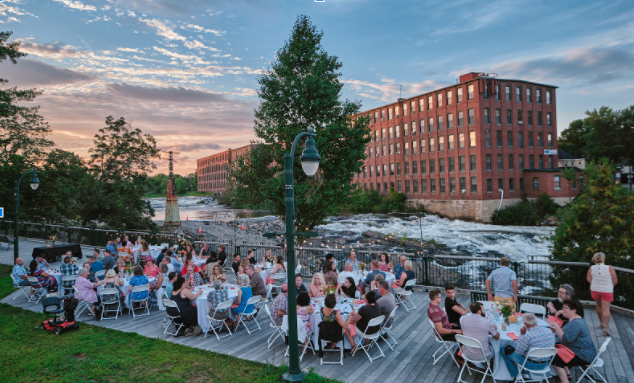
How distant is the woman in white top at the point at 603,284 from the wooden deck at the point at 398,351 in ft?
1.80

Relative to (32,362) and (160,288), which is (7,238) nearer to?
(160,288)

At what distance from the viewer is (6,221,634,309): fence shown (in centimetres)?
1125

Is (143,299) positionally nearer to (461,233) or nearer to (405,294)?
(405,294)

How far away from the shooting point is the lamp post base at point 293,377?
6770 millimetres

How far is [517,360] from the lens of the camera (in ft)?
20.8

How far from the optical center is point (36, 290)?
44.5 feet

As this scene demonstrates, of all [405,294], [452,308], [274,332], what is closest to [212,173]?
[405,294]

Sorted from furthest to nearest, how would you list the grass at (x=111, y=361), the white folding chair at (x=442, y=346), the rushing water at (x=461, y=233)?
the rushing water at (x=461, y=233)
the white folding chair at (x=442, y=346)
the grass at (x=111, y=361)

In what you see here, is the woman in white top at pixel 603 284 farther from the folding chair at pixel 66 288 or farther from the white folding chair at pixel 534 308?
the folding chair at pixel 66 288

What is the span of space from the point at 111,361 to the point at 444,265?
1897 cm

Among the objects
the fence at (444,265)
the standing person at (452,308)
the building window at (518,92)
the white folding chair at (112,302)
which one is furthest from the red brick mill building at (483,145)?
the standing person at (452,308)

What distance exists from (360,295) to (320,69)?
12265mm

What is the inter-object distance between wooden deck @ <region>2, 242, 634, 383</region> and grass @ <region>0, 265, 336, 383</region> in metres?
0.44

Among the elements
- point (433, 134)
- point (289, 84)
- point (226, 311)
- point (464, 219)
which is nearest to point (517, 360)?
point (226, 311)
